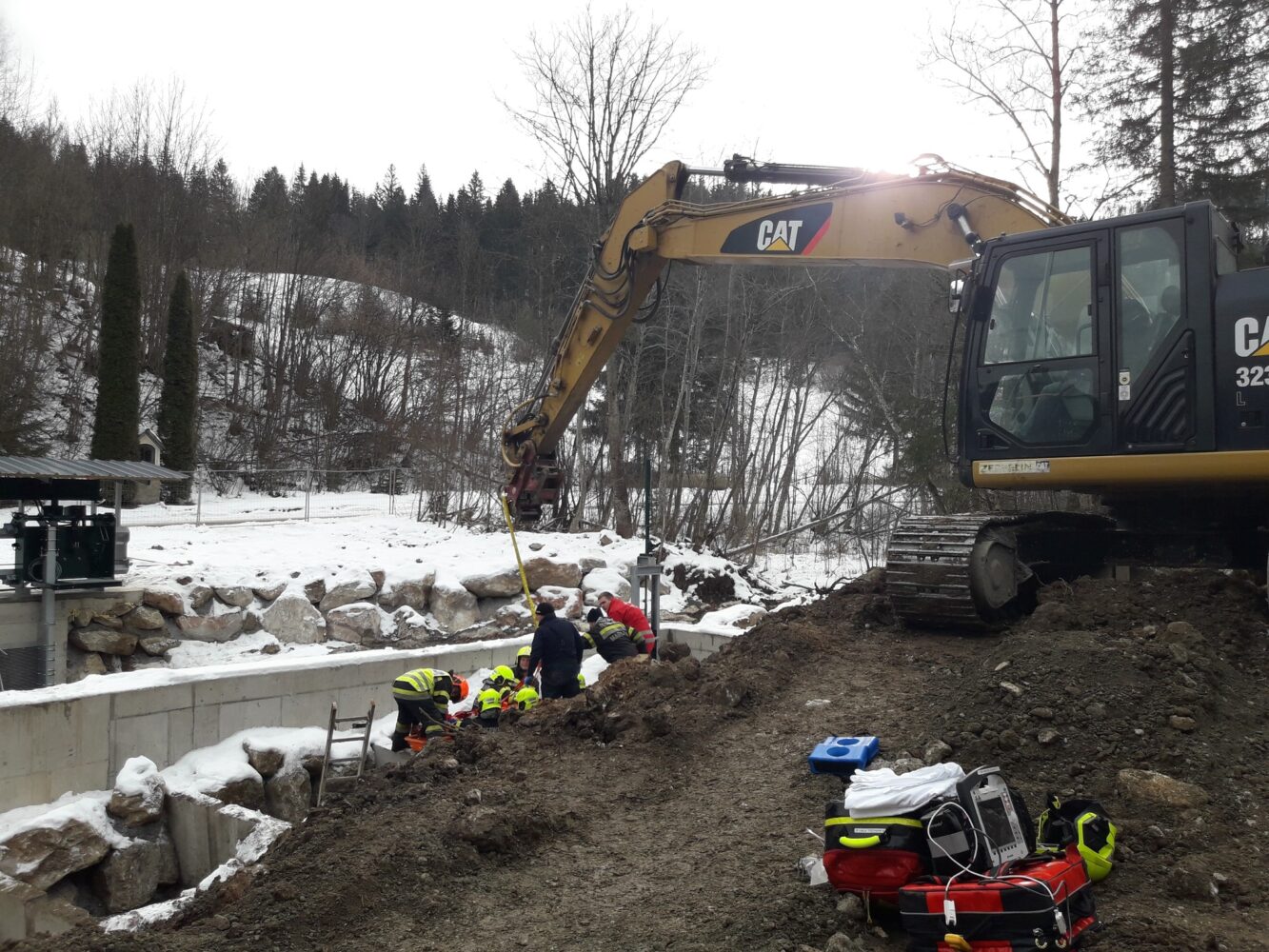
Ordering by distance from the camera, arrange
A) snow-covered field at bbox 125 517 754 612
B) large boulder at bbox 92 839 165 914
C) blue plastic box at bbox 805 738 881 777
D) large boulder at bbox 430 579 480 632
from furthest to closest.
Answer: large boulder at bbox 430 579 480 632, snow-covered field at bbox 125 517 754 612, large boulder at bbox 92 839 165 914, blue plastic box at bbox 805 738 881 777

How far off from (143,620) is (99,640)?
0.55 meters

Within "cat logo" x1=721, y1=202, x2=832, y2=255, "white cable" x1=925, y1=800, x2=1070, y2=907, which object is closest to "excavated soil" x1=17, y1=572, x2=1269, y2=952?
"white cable" x1=925, y1=800, x2=1070, y2=907

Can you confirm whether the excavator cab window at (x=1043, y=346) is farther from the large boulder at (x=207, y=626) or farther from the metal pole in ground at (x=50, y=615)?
the metal pole in ground at (x=50, y=615)

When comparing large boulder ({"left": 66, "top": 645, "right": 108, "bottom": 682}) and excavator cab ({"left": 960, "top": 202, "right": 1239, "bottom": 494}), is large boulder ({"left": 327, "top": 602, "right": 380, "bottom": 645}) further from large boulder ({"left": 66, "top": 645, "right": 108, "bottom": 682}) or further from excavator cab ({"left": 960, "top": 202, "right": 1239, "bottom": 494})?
→ excavator cab ({"left": 960, "top": 202, "right": 1239, "bottom": 494})

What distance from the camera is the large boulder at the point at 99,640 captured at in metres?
12.6

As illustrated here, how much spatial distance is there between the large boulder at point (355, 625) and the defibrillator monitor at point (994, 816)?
11049mm

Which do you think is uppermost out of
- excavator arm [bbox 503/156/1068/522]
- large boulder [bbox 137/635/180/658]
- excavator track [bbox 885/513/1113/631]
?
excavator arm [bbox 503/156/1068/522]

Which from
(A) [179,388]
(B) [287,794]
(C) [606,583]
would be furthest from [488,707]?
(A) [179,388]

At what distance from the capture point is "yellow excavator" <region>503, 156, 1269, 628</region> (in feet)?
21.7

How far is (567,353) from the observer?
11.2 m

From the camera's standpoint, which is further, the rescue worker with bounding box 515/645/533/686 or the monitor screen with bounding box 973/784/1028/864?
the rescue worker with bounding box 515/645/533/686

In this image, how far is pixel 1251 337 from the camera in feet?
21.2

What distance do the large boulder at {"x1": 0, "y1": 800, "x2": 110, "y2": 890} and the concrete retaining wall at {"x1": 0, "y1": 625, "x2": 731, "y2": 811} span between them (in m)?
0.40

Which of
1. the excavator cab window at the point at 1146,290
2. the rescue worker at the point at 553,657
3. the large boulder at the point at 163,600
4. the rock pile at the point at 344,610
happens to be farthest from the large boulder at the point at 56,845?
the excavator cab window at the point at 1146,290
